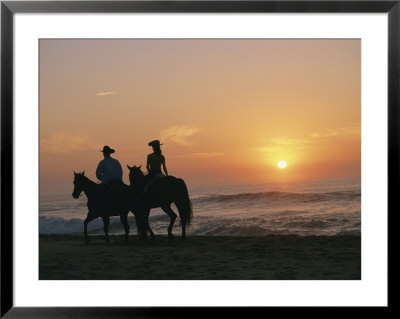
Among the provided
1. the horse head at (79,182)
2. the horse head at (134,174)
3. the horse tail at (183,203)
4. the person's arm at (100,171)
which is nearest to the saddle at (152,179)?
the horse head at (134,174)

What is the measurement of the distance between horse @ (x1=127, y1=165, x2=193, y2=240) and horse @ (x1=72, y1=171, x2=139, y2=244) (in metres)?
0.16

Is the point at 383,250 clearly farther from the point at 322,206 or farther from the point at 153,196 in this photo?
the point at 322,206

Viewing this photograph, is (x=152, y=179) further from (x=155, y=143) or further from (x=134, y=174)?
(x=155, y=143)

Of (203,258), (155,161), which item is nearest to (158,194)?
(155,161)

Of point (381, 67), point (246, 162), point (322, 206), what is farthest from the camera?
point (322, 206)

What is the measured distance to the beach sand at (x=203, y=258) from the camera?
190 inches

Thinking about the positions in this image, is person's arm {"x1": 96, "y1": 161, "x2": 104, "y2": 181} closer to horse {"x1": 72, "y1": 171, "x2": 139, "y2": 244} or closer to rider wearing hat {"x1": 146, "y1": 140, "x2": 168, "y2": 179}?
horse {"x1": 72, "y1": 171, "x2": 139, "y2": 244}

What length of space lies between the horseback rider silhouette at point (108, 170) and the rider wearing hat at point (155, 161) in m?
0.45

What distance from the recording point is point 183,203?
280 inches

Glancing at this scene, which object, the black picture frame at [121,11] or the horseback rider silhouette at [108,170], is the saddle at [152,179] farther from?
the black picture frame at [121,11]

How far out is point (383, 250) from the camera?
12.9 feet

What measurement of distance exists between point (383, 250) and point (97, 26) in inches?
128

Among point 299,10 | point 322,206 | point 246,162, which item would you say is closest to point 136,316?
point 299,10

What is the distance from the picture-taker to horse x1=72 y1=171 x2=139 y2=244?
6.74 meters
